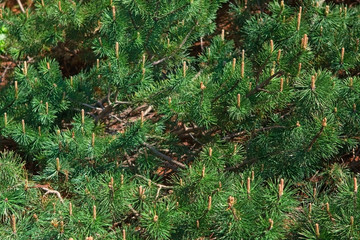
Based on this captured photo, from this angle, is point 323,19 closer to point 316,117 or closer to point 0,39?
point 316,117

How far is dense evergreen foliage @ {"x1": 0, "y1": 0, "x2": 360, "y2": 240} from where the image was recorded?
2838 millimetres

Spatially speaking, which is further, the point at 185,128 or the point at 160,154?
the point at 185,128

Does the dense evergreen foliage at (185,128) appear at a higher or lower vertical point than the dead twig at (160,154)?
higher

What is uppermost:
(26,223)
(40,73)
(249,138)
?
(40,73)

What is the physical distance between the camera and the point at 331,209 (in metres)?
2.77

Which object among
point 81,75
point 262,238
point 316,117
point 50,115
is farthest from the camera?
point 81,75

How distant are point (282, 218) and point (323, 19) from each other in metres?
1.15

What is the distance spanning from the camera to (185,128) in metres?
3.70

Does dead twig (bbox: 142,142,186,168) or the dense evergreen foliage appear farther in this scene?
dead twig (bbox: 142,142,186,168)

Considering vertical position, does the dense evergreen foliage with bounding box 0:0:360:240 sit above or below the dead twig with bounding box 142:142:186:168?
above

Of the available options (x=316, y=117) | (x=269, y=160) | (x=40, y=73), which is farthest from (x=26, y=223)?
(x=316, y=117)

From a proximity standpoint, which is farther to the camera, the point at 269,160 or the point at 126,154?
the point at 126,154

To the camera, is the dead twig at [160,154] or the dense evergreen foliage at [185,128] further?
the dead twig at [160,154]

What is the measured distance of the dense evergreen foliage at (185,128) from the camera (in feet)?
9.31
